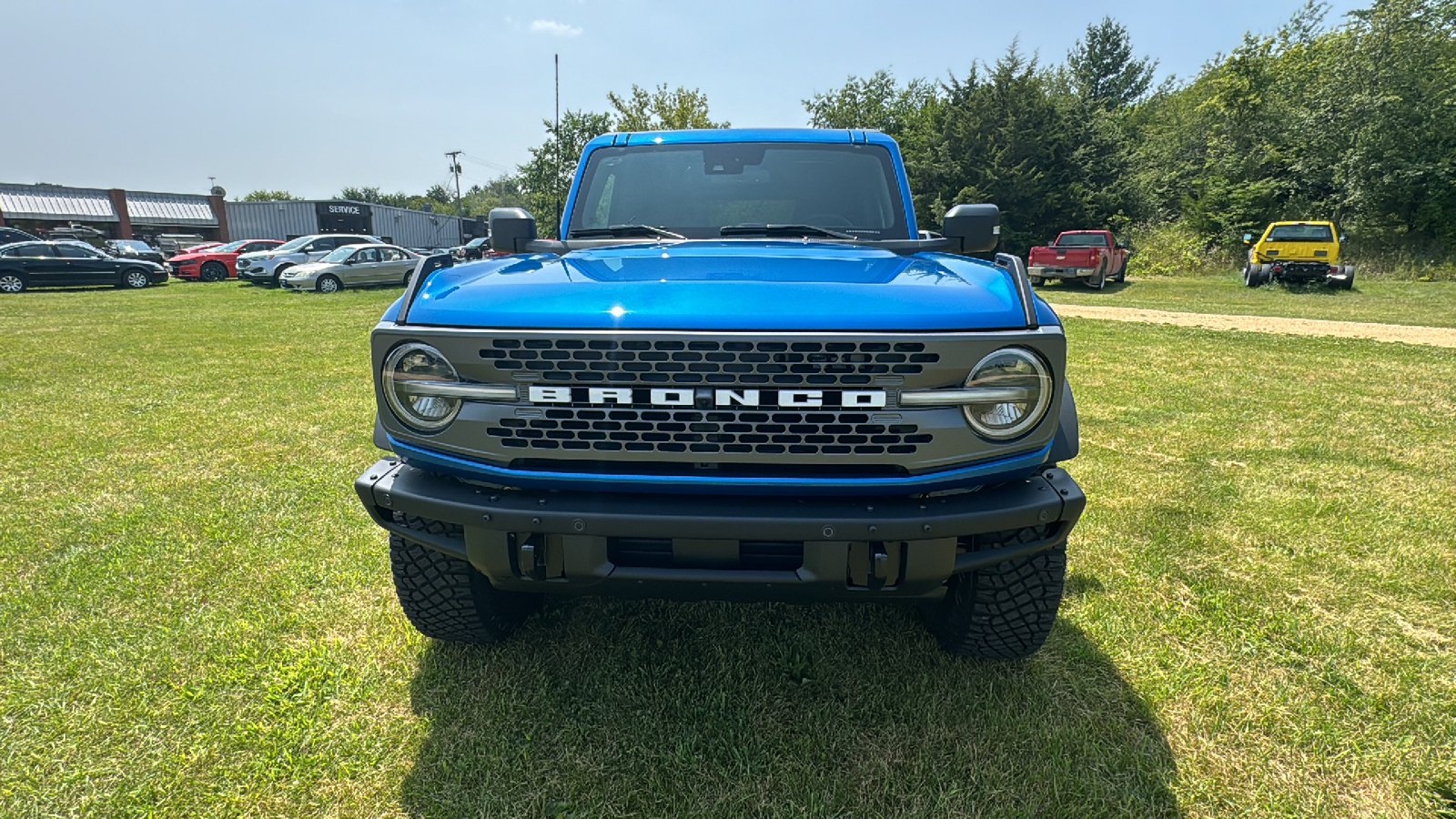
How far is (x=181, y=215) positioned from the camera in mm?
44469

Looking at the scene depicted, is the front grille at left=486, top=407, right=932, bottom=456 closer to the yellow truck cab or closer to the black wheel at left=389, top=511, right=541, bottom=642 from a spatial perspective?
the black wheel at left=389, top=511, right=541, bottom=642

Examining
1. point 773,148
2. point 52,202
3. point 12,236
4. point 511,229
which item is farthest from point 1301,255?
point 52,202

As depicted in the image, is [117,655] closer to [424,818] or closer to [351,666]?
[351,666]

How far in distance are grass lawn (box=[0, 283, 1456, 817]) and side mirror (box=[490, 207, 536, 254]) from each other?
149 cm

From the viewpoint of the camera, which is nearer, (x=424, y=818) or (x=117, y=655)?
(x=424, y=818)

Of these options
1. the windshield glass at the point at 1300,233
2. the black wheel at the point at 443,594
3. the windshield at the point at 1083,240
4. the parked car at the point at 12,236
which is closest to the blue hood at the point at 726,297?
the black wheel at the point at 443,594

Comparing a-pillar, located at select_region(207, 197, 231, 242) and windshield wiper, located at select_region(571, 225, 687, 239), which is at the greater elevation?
a-pillar, located at select_region(207, 197, 231, 242)

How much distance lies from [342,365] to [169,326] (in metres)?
Answer: 5.38

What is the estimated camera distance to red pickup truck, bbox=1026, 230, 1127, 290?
1861cm

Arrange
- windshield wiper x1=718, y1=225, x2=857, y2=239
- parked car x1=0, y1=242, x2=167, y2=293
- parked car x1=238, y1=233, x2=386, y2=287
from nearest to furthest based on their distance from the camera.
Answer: windshield wiper x1=718, y1=225, x2=857, y2=239 → parked car x1=0, y1=242, x2=167, y2=293 → parked car x1=238, y1=233, x2=386, y2=287

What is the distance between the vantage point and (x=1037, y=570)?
223cm

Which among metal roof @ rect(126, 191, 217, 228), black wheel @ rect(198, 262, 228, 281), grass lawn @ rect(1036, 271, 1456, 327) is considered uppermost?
metal roof @ rect(126, 191, 217, 228)

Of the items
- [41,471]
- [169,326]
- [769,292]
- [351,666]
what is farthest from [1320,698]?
[169,326]

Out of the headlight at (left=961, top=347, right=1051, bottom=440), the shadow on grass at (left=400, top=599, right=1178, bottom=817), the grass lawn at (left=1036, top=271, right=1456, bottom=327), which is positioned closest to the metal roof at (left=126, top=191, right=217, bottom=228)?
the grass lawn at (left=1036, top=271, right=1456, bottom=327)
